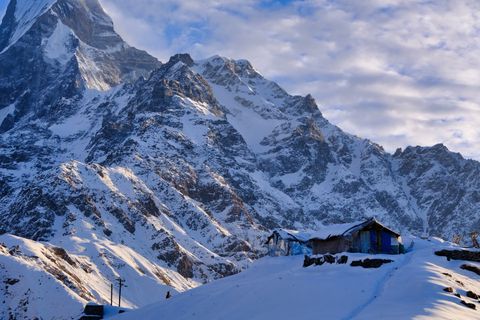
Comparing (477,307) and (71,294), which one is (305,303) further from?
(71,294)

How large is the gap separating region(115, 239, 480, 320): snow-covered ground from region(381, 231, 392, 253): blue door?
1630 cm

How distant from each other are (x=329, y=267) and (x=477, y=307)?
53.7 ft

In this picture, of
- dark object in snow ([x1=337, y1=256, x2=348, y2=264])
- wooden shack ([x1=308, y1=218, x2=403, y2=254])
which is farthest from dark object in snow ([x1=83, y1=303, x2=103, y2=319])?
wooden shack ([x1=308, y1=218, x2=403, y2=254])

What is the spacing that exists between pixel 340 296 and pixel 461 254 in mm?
25796

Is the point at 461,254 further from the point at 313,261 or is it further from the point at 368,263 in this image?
the point at 313,261

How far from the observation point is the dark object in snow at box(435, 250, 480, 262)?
6475 centimetres

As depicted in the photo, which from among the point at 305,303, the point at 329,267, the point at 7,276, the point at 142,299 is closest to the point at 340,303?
the point at 305,303

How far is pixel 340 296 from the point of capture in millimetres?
43094

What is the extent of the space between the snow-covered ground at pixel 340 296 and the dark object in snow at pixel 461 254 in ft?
13.7

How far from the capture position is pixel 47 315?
117938 mm

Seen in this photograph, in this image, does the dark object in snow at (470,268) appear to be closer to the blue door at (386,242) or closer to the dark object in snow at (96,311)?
the blue door at (386,242)

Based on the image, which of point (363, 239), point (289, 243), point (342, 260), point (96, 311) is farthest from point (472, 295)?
point (289, 243)

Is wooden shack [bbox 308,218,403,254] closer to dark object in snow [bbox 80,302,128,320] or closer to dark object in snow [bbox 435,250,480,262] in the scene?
dark object in snow [bbox 435,250,480,262]

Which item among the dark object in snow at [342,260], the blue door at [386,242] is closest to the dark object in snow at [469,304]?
the dark object in snow at [342,260]
